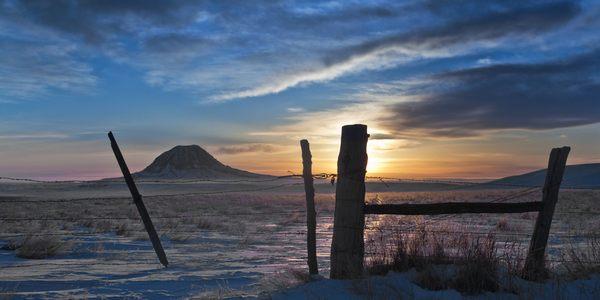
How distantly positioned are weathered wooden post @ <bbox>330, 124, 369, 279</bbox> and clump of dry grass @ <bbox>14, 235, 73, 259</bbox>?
25.2 ft

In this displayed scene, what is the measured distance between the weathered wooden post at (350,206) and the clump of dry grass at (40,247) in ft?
25.2

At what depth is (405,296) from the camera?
19.1 ft

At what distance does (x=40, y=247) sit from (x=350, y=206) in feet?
26.9

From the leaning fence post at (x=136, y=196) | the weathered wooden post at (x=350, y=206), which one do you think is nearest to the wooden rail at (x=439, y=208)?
the weathered wooden post at (x=350, y=206)

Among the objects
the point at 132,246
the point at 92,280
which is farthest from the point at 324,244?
the point at 92,280

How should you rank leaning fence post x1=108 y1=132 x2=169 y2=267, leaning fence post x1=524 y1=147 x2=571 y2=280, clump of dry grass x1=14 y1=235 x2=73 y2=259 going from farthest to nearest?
clump of dry grass x1=14 y1=235 x2=73 y2=259
leaning fence post x1=108 y1=132 x2=169 y2=267
leaning fence post x1=524 y1=147 x2=571 y2=280

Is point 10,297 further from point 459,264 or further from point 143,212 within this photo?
point 459,264

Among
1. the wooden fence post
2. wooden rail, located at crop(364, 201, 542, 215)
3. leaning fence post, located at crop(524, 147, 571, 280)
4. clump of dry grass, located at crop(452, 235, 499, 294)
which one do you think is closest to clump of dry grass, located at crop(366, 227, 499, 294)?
clump of dry grass, located at crop(452, 235, 499, 294)

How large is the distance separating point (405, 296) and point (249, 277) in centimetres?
Answer: 392

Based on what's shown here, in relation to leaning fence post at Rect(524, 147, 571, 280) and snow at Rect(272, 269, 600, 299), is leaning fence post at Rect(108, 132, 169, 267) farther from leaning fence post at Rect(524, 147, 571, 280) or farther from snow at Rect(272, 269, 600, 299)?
leaning fence post at Rect(524, 147, 571, 280)

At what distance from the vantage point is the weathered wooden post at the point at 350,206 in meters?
6.54

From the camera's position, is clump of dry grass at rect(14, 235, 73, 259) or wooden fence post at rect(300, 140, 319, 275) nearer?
wooden fence post at rect(300, 140, 319, 275)

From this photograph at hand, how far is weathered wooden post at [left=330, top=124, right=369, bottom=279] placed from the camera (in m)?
6.54

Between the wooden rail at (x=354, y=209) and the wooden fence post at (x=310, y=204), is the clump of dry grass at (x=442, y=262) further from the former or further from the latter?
the wooden fence post at (x=310, y=204)
